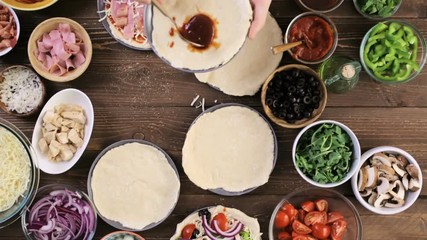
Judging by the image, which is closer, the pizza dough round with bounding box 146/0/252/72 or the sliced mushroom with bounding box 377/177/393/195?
the pizza dough round with bounding box 146/0/252/72

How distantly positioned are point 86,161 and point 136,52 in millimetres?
629


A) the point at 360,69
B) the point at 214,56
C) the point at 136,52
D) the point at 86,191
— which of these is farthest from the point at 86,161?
the point at 360,69

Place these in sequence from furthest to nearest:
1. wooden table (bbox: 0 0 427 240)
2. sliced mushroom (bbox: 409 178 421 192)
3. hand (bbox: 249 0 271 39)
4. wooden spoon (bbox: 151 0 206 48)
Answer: wooden table (bbox: 0 0 427 240)
sliced mushroom (bbox: 409 178 421 192)
hand (bbox: 249 0 271 39)
wooden spoon (bbox: 151 0 206 48)

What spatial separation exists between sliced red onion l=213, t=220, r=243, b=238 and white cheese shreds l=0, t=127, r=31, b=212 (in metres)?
0.95

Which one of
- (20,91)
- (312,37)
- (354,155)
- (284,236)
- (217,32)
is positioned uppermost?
(217,32)

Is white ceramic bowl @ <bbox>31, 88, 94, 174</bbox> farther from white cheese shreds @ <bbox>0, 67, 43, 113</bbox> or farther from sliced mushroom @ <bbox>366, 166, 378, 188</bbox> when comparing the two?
sliced mushroom @ <bbox>366, 166, 378, 188</bbox>

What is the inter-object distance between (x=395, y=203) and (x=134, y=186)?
4.40 ft

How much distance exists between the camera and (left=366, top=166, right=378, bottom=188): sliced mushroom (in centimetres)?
317

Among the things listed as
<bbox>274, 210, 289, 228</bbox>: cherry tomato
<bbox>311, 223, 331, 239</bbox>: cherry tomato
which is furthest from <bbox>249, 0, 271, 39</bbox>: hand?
<bbox>311, 223, 331, 239</bbox>: cherry tomato

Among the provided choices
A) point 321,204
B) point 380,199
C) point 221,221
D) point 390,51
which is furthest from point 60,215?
point 390,51

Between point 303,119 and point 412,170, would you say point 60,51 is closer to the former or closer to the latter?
point 303,119

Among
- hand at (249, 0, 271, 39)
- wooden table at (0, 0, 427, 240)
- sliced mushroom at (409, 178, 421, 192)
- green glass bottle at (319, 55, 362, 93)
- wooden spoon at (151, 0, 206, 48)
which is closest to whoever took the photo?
wooden spoon at (151, 0, 206, 48)

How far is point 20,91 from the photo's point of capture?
320cm

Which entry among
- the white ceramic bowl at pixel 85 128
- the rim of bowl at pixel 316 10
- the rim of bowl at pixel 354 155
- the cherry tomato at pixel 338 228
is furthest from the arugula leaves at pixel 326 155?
the white ceramic bowl at pixel 85 128
